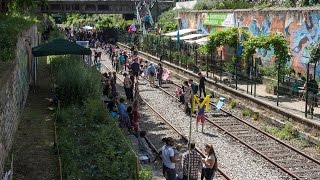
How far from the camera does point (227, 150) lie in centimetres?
1598

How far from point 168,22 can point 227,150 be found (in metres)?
37.1

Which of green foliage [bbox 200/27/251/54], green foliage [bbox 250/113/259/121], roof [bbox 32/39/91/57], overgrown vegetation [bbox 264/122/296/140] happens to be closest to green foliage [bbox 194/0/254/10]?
green foliage [bbox 200/27/251/54]

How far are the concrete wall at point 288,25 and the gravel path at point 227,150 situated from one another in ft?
22.0

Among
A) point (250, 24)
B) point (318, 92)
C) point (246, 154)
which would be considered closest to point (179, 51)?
point (250, 24)

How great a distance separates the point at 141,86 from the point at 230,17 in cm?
913

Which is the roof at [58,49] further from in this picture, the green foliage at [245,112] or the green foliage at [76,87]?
the green foliage at [245,112]

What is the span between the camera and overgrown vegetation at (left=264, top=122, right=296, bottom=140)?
17.6 m

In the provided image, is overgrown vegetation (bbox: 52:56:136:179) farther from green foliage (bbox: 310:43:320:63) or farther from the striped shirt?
green foliage (bbox: 310:43:320:63)

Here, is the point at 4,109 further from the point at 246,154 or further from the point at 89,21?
the point at 89,21

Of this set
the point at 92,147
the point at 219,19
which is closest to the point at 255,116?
the point at 92,147

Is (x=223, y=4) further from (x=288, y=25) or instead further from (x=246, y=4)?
(x=288, y=25)

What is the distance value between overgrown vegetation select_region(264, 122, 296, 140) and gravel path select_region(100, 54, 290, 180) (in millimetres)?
1850

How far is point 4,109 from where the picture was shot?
437 inches

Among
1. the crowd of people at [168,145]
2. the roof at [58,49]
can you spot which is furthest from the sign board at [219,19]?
the roof at [58,49]
